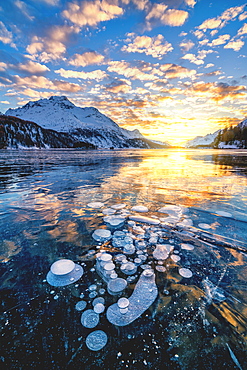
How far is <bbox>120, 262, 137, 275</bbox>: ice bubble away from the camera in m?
3.11

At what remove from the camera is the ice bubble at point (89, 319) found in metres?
2.16

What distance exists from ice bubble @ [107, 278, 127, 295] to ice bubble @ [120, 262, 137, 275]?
23 cm

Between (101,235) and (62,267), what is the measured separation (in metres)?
1.47

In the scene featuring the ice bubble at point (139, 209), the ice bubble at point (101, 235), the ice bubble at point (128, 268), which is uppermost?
the ice bubble at point (128, 268)

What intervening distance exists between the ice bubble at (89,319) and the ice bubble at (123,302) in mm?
362

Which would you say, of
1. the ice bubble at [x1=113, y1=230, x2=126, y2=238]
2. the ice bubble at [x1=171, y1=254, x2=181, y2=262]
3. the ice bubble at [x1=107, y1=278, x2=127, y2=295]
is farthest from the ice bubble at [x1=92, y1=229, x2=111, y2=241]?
the ice bubble at [x1=171, y1=254, x2=181, y2=262]


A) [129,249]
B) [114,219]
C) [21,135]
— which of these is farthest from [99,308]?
[21,135]

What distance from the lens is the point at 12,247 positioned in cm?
392

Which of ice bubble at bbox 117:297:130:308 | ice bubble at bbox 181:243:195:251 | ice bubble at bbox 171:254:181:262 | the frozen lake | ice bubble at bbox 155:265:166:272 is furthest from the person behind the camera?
ice bubble at bbox 181:243:195:251

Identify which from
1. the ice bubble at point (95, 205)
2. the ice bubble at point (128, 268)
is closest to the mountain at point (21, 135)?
the ice bubble at point (95, 205)

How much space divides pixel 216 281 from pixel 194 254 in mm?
773

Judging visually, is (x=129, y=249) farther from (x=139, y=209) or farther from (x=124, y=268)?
(x=139, y=209)

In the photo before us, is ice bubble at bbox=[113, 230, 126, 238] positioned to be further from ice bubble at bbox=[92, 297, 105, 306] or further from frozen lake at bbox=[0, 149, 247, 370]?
ice bubble at bbox=[92, 297, 105, 306]

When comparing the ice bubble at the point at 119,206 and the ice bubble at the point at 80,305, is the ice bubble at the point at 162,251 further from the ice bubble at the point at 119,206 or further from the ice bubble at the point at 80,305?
the ice bubble at the point at 119,206
